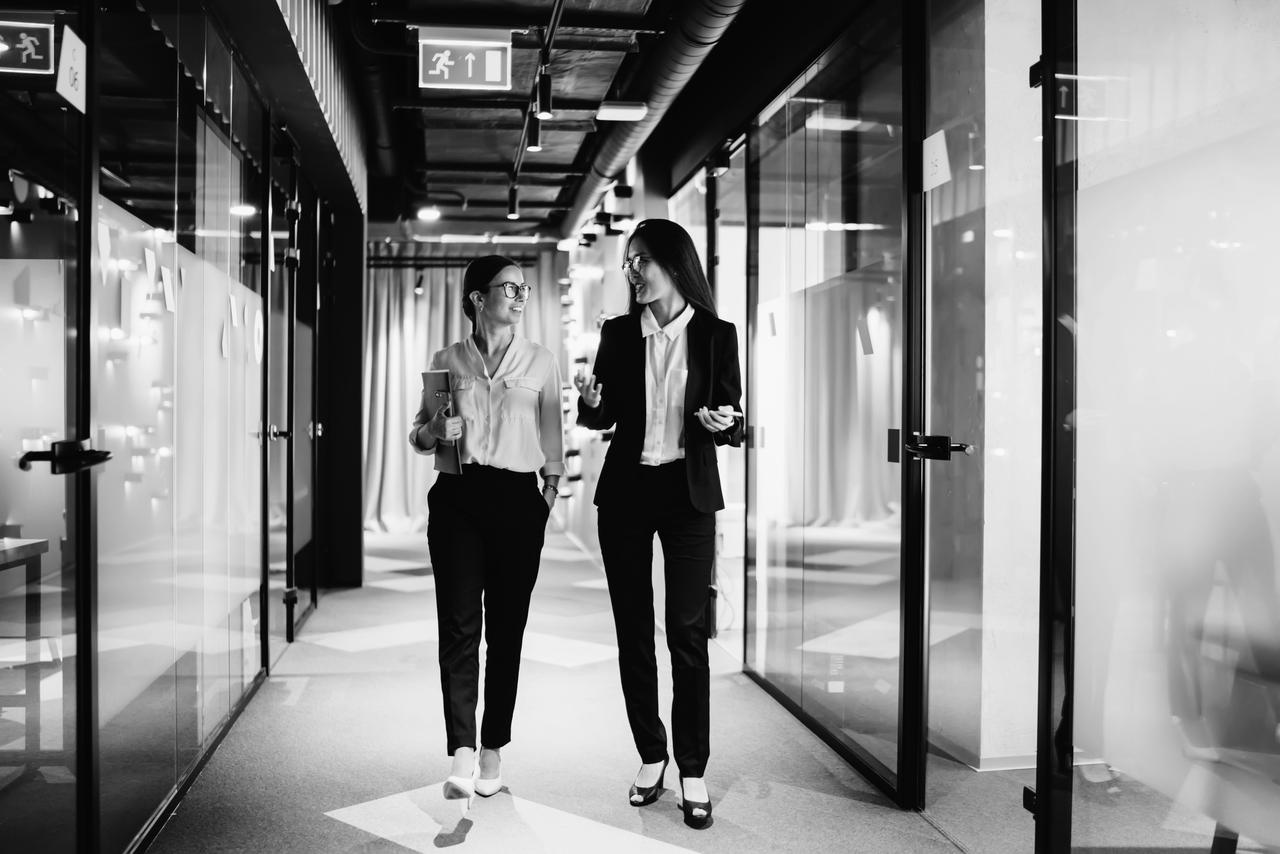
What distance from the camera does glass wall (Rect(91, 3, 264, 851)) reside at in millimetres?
2361

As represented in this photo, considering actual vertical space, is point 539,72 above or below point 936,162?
above

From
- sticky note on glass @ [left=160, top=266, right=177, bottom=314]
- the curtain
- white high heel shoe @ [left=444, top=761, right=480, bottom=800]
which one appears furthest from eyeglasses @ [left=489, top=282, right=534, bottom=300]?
the curtain

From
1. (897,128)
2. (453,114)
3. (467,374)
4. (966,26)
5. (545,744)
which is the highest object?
(453,114)

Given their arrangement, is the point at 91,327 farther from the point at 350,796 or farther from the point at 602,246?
the point at 602,246

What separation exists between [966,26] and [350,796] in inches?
112

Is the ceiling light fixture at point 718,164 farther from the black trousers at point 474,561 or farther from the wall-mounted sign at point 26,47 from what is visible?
the wall-mounted sign at point 26,47

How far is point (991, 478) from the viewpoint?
3.10 m

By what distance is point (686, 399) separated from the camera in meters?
2.89

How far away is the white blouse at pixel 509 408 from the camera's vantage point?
9.64 feet

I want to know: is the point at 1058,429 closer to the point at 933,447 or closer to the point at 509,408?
the point at 933,447

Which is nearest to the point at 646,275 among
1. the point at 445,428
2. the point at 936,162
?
the point at 445,428

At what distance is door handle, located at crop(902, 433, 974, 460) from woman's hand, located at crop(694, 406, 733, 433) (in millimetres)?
575

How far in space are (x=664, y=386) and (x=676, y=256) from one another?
1.18 feet

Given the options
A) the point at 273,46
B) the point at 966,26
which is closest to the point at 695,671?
the point at 966,26
